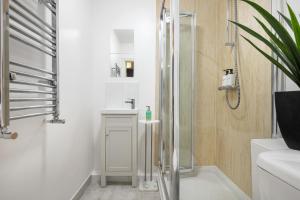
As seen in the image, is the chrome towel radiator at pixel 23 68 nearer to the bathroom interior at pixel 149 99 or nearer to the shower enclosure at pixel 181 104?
the bathroom interior at pixel 149 99

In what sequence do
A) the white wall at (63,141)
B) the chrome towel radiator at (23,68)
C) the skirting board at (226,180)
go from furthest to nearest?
the skirting board at (226,180), the white wall at (63,141), the chrome towel radiator at (23,68)

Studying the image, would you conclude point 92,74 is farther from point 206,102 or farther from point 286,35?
point 286,35

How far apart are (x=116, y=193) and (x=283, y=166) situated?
179 cm

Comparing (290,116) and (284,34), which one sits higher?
(284,34)

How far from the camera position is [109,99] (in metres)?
2.39

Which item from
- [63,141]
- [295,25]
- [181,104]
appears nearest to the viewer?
[295,25]

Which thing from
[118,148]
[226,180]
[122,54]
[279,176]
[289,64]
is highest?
[122,54]

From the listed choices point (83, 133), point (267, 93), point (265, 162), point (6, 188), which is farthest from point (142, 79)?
point (265, 162)

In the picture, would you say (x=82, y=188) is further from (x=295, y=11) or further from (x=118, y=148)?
(x=295, y=11)

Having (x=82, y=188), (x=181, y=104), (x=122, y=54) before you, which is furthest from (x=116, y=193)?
(x=122, y=54)

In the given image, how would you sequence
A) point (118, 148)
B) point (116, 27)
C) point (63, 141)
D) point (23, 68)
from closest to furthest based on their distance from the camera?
1. point (23, 68)
2. point (63, 141)
3. point (118, 148)
4. point (116, 27)

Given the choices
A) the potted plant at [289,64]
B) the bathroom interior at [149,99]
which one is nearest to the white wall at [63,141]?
the bathroom interior at [149,99]

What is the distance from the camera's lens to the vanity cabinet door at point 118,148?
6.79 feet

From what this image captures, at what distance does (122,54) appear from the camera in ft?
7.93
